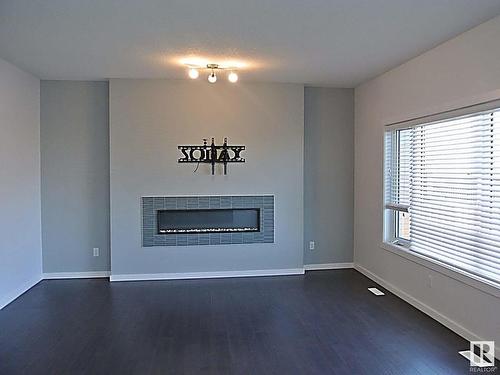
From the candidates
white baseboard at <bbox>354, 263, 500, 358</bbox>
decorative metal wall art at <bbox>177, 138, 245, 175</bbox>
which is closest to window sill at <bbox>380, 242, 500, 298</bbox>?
white baseboard at <bbox>354, 263, 500, 358</bbox>

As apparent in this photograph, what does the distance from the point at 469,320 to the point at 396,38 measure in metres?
2.54

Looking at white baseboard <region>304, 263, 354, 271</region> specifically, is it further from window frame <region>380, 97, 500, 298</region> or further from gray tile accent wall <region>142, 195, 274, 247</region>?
window frame <region>380, 97, 500, 298</region>

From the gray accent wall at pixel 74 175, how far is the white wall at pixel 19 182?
0.47 ft

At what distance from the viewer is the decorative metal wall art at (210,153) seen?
18.7ft

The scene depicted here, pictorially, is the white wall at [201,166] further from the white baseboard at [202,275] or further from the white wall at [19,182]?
the white wall at [19,182]

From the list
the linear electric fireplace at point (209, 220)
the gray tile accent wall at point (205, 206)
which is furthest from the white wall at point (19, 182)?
the linear electric fireplace at point (209, 220)

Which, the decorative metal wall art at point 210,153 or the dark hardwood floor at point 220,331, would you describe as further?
the decorative metal wall art at point 210,153

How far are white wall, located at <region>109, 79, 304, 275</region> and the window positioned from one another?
4.53 ft

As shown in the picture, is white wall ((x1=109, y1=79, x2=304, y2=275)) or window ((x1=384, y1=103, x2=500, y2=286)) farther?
white wall ((x1=109, y1=79, x2=304, y2=275))

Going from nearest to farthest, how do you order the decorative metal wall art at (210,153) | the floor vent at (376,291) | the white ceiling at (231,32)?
1. the white ceiling at (231,32)
2. the floor vent at (376,291)
3. the decorative metal wall art at (210,153)

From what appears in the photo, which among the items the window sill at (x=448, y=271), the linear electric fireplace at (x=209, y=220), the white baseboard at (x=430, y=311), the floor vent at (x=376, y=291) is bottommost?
the floor vent at (x=376, y=291)

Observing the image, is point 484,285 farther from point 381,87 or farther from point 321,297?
point 381,87

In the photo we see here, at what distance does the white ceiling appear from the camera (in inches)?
120

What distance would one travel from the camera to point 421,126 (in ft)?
14.8
